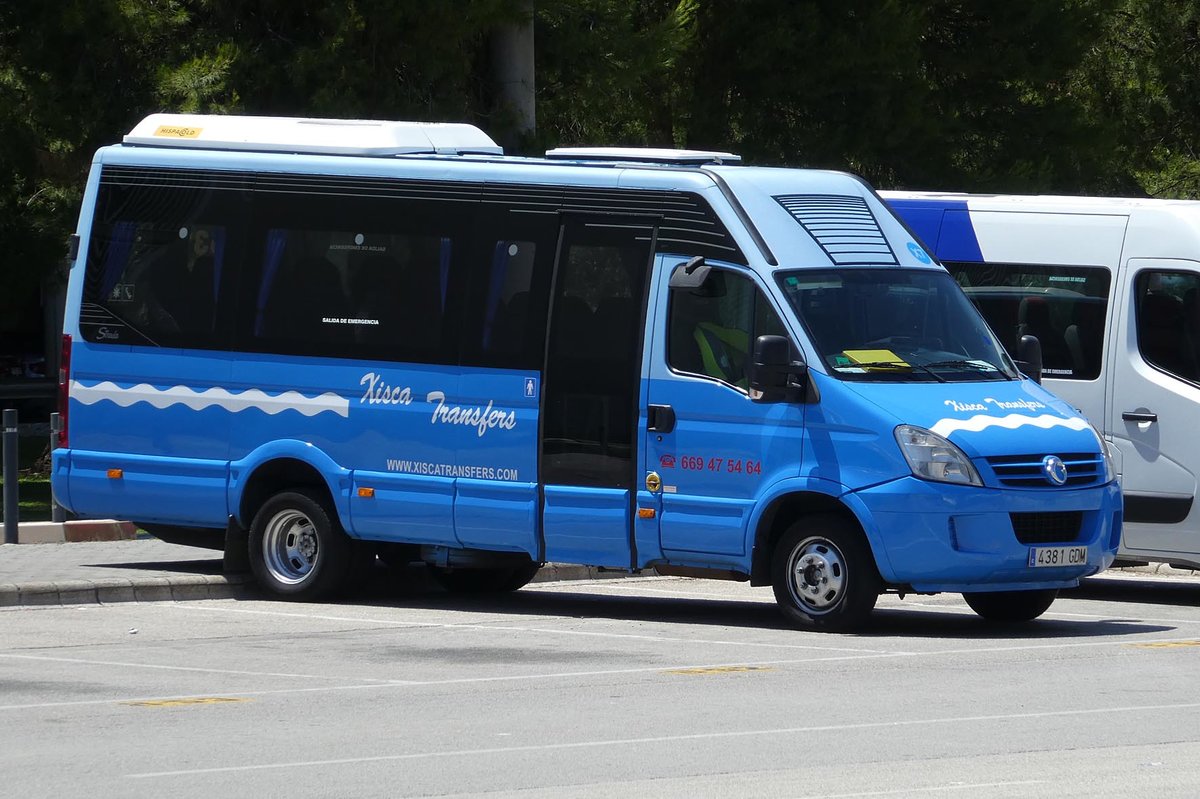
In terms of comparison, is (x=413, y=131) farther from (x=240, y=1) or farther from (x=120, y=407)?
(x=240, y=1)

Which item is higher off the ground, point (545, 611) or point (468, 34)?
point (468, 34)

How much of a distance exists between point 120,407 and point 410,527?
231 cm

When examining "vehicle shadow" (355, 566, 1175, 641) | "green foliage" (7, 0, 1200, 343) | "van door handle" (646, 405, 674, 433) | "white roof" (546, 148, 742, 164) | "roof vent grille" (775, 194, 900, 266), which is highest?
"green foliage" (7, 0, 1200, 343)

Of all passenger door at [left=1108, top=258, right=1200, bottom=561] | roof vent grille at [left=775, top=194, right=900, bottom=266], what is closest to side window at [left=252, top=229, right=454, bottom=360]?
roof vent grille at [left=775, top=194, right=900, bottom=266]

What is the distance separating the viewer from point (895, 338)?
12812 millimetres

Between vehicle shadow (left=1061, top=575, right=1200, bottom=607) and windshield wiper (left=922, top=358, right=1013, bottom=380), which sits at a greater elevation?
windshield wiper (left=922, top=358, right=1013, bottom=380)

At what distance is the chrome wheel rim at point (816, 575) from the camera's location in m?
12.4

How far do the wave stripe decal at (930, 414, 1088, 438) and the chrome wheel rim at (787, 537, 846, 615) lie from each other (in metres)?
0.94

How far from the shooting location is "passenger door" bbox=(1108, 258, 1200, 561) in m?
14.3

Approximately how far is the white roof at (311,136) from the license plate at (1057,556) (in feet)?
15.4

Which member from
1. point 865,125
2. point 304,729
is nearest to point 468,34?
point 865,125

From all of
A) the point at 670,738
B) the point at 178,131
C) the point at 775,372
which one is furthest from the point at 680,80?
the point at 670,738

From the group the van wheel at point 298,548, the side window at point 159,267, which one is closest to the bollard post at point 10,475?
the side window at point 159,267

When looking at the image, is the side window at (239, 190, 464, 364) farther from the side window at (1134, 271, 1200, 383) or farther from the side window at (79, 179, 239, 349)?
the side window at (1134, 271, 1200, 383)
